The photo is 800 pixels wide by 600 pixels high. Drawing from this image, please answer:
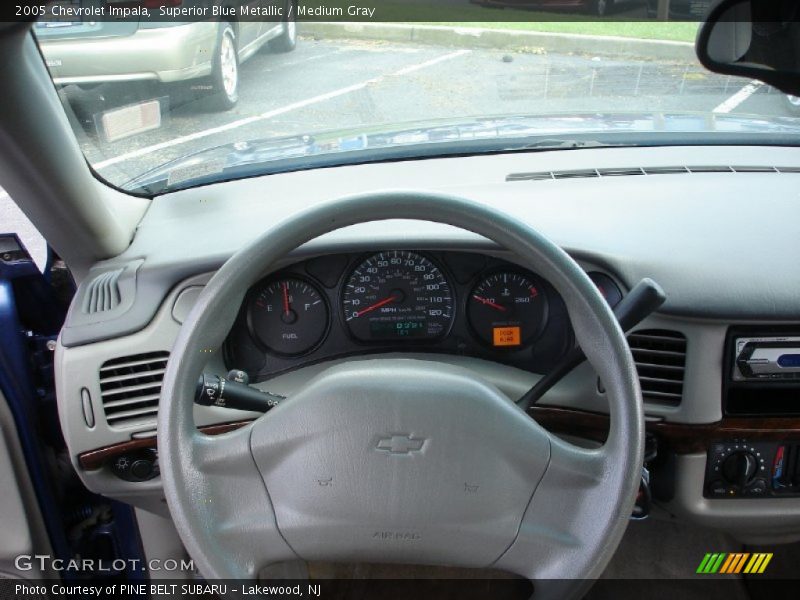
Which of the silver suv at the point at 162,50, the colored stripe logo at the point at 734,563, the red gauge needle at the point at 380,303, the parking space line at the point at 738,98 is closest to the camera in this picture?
the red gauge needle at the point at 380,303

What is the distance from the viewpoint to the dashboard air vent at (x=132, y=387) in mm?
2182

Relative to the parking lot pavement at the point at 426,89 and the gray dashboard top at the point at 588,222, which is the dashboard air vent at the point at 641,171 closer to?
the gray dashboard top at the point at 588,222

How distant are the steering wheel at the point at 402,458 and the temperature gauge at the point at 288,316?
58cm

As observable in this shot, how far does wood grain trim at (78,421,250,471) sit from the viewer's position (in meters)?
2.24

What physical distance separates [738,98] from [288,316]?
2056 mm

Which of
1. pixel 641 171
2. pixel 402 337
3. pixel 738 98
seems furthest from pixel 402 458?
pixel 738 98

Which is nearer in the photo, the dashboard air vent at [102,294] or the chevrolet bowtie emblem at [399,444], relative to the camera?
the chevrolet bowtie emblem at [399,444]

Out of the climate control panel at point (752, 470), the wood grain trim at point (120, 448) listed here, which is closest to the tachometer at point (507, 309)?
the climate control panel at point (752, 470)

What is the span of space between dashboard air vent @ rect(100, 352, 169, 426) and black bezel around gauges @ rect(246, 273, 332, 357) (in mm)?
262

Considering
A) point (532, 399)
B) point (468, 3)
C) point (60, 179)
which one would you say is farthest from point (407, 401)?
point (468, 3)

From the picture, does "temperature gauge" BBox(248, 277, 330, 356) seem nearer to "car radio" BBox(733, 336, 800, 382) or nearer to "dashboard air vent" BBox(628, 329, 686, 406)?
"dashboard air vent" BBox(628, 329, 686, 406)

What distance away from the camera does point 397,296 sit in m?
2.19

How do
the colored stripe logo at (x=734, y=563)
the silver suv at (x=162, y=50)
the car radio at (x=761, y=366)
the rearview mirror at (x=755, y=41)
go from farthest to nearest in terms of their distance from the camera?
the colored stripe logo at (x=734, y=563) < the silver suv at (x=162, y=50) < the car radio at (x=761, y=366) < the rearview mirror at (x=755, y=41)

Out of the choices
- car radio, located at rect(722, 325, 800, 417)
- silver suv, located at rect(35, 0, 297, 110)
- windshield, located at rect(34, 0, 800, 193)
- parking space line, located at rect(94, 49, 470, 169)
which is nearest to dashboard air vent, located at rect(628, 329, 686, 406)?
car radio, located at rect(722, 325, 800, 417)
